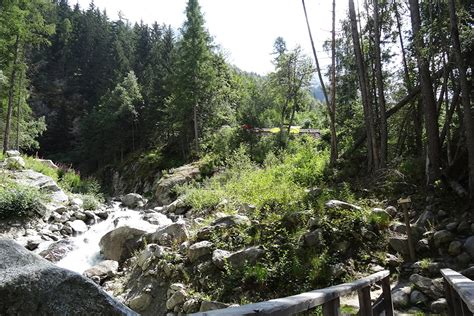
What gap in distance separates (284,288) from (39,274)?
520 cm

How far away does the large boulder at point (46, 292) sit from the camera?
1.34 metres

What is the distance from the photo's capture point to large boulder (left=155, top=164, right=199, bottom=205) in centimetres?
1762

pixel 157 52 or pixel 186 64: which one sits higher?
pixel 157 52

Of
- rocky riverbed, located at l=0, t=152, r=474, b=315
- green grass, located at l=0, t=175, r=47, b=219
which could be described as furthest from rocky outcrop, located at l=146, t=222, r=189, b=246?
green grass, located at l=0, t=175, r=47, b=219

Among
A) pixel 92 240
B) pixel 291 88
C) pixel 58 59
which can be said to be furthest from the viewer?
pixel 58 59

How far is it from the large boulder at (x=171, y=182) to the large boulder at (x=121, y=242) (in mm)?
7815

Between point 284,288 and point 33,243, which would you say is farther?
point 33,243

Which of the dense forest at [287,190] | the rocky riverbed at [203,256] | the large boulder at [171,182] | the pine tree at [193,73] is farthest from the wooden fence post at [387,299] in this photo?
the pine tree at [193,73]

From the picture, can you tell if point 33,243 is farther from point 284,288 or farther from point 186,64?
point 186,64

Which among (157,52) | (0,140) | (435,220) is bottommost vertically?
(435,220)

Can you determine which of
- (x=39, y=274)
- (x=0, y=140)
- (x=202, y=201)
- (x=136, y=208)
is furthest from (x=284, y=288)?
(x=0, y=140)

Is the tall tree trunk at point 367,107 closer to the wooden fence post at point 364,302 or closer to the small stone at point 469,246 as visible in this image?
the small stone at point 469,246

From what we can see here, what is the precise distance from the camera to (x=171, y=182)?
734 inches

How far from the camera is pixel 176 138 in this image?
30062 millimetres
